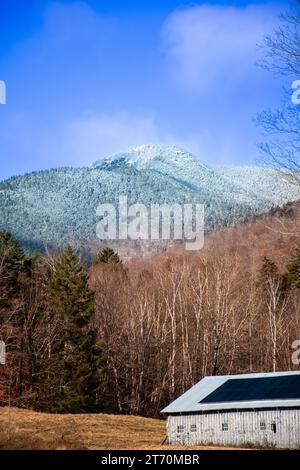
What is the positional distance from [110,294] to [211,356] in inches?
460

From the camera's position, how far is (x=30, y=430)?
1334 inches

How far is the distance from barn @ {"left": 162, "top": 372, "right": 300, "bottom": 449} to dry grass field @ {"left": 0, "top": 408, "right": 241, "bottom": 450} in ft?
5.97

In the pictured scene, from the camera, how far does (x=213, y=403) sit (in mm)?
35906

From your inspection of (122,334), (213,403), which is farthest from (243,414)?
(122,334)

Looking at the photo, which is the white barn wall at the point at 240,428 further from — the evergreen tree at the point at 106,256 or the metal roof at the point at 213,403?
the evergreen tree at the point at 106,256

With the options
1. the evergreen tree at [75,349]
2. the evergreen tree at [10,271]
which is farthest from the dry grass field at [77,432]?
the evergreen tree at [10,271]

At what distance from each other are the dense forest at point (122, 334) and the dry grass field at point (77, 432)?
635 cm

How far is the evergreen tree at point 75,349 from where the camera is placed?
1949 inches

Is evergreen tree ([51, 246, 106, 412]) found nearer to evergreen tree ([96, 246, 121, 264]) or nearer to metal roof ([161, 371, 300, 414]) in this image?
metal roof ([161, 371, 300, 414])

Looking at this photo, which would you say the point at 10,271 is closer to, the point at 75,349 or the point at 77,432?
the point at 75,349

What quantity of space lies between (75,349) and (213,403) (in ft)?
57.2

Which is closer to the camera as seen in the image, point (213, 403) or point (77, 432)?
point (77, 432)
